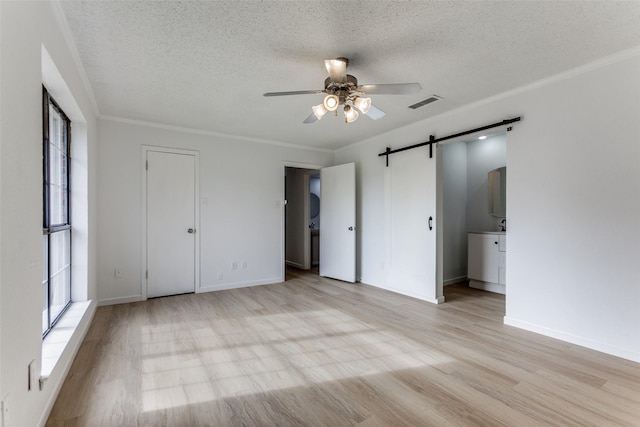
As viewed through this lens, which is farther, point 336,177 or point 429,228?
point 336,177

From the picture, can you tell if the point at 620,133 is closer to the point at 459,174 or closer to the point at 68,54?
the point at 459,174

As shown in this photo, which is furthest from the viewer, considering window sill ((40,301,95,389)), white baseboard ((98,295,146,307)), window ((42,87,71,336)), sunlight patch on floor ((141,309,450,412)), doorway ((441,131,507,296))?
doorway ((441,131,507,296))

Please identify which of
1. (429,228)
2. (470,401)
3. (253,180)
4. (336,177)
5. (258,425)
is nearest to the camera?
(258,425)

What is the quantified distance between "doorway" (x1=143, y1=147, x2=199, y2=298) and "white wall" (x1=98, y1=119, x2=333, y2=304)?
102 mm

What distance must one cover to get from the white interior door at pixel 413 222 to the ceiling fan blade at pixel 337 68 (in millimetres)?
→ 2083

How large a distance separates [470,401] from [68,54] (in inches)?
141

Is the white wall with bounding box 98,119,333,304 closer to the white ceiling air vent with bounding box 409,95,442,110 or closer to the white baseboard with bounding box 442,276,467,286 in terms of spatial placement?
the white ceiling air vent with bounding box 409,95,442,110

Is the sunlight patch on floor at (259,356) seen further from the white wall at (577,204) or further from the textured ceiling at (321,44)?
the textured ceiling at (321,44)

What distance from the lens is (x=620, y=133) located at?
2.40m

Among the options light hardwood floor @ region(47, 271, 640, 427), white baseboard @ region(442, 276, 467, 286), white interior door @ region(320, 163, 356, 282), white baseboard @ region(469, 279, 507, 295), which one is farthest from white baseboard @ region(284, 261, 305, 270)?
white baseboard @ region(469, 279, 507, 295)

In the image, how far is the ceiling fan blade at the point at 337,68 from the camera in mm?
2240

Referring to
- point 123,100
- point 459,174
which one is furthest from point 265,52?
point 459,174

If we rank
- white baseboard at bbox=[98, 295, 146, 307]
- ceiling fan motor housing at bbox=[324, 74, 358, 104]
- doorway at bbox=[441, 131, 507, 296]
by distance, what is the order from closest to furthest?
ceiling fan motor housing at bbox=[324, 74, 358, 104] < white baseboard at bbox=[98, 295, 146, 307] < doorway at bbox=[441, 131, 507, 296]

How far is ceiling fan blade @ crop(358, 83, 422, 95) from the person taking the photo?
2.18 metres
